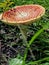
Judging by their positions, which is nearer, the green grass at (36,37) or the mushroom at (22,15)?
the mushroom at (22,15)

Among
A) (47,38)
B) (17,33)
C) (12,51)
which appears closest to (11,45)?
(12,51)

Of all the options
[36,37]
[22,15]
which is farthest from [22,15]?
[36,37]

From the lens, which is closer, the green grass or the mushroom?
the mushroom

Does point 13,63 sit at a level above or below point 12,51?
above

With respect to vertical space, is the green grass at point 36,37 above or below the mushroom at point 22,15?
below

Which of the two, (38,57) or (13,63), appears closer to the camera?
(13,63)

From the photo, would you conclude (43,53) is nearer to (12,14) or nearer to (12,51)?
(12,51)

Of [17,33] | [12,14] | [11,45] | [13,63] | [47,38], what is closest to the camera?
[13,63]

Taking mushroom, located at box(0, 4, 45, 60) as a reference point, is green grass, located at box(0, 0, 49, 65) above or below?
below
